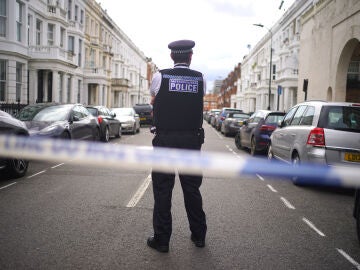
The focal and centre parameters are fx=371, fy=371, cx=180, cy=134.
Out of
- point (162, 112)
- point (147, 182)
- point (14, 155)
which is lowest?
point (147, 182)

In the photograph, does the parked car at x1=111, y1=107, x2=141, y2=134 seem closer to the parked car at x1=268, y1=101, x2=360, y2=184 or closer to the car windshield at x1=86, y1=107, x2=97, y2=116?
the car windshield at x1=86, y1=107, x2=97, y2=116

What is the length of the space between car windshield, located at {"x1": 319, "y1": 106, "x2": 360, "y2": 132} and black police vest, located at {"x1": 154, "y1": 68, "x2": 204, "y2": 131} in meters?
4.23

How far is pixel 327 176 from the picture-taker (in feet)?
25.2

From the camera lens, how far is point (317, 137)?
728 cm

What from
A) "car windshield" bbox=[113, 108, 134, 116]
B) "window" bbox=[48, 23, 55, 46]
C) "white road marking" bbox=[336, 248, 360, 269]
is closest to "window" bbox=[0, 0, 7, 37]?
"window" bbox=[48, 23, 55, 46]

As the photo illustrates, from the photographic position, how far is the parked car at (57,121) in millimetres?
10086

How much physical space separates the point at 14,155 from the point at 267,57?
5318 cm

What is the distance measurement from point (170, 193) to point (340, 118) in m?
4.75

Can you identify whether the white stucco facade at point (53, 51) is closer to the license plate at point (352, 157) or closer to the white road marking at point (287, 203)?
the white road marking at point (287, 203)

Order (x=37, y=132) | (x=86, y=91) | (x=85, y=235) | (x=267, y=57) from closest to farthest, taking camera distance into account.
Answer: (x=85, y=235)
(x=37, y=132)
(x=86, y=91)
(x=267, y=57)

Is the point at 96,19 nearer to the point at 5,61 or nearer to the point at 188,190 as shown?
the point at 5,61

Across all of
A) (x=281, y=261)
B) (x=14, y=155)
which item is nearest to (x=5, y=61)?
(x=14, y=155)

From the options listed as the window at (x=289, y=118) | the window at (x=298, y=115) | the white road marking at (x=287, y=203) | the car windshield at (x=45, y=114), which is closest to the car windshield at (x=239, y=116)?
the window at (x=289, y=118)

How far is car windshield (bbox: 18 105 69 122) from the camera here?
1074cm
